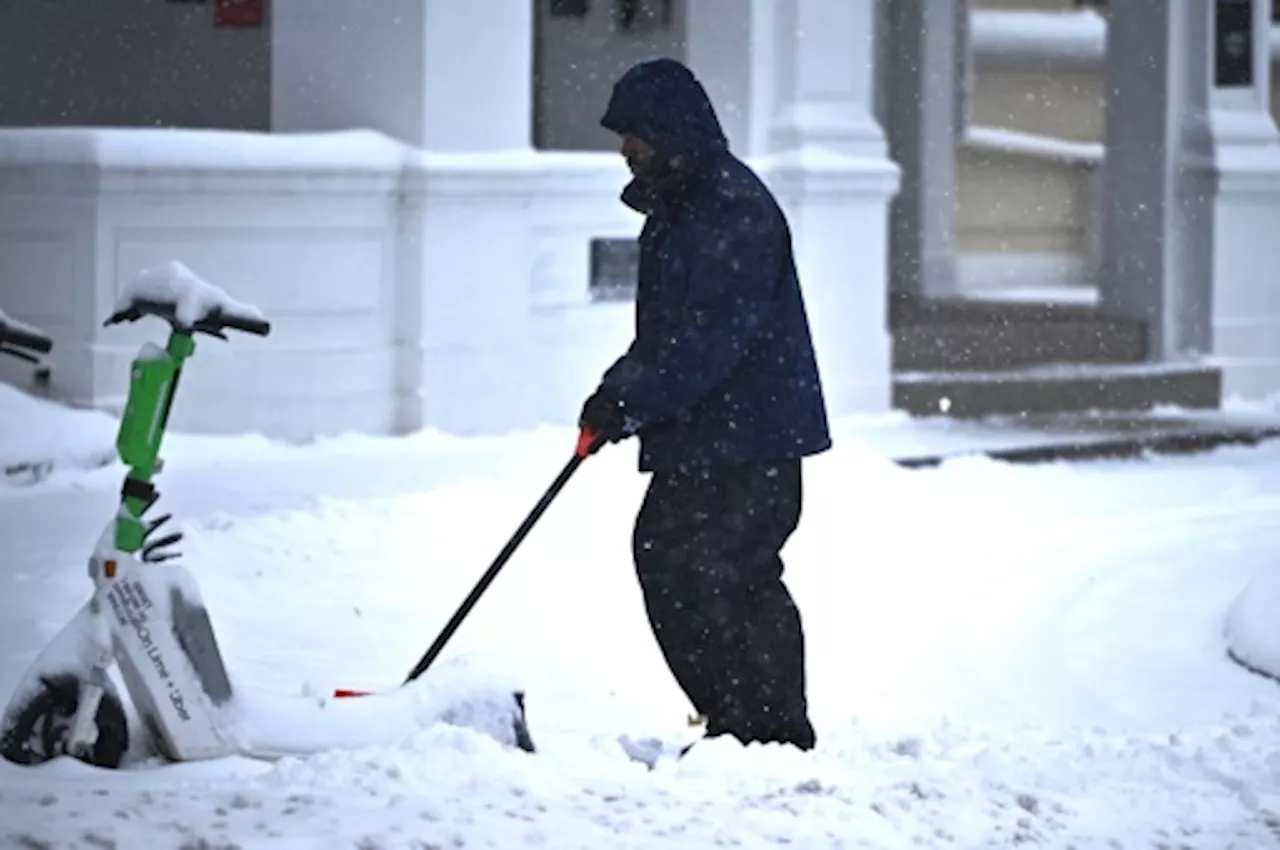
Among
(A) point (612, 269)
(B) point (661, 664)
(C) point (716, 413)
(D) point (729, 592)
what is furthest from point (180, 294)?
(A) point (612, 269)

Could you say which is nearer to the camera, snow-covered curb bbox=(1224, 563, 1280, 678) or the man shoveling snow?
the man shoveling snow

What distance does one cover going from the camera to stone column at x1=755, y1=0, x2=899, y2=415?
45.5 ft

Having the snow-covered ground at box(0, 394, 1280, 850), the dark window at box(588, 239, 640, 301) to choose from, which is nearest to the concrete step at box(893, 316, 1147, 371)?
the snow-covered ground at box(0, 394, 1280, 850)

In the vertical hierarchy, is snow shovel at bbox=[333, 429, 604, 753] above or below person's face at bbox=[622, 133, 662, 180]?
below

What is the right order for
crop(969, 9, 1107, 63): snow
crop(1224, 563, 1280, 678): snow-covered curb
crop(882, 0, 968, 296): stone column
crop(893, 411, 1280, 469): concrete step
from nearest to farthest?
crop(1224, 563, 1280, 678): snow-covered curb < crop(893, 411, 1280, 469): concrete step < crop(882, 0, 968, 296): stone column < crop(969, 9, 1107, 63): snow

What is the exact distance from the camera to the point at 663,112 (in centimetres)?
585

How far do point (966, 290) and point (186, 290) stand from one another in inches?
602

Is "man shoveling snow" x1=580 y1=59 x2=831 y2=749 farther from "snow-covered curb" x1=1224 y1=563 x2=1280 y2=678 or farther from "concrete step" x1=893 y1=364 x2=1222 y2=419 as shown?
"concrete step" x1=893 y1=364 x2=1222 y2=419

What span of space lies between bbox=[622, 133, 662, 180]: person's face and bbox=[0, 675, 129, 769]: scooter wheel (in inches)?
66.7

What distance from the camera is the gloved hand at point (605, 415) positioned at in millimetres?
5761

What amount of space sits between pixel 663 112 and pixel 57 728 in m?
1.94

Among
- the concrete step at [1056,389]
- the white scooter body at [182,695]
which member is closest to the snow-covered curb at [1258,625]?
the white scooter body at [182,695]

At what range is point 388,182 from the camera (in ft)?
40.9

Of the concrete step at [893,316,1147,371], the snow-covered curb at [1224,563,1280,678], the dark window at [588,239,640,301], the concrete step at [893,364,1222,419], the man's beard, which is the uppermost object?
the man's beard
